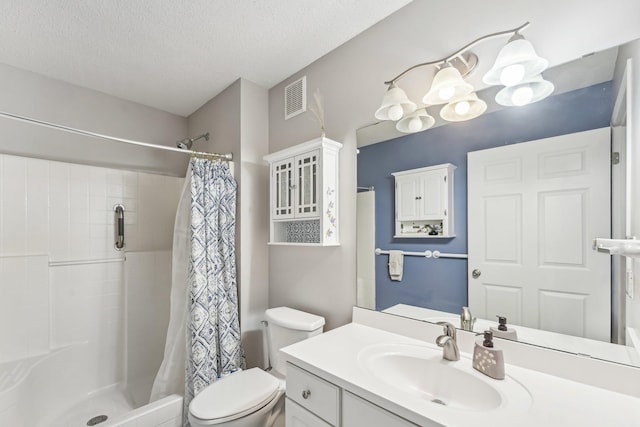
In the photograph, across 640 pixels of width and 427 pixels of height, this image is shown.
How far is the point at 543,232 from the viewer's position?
1.01 m

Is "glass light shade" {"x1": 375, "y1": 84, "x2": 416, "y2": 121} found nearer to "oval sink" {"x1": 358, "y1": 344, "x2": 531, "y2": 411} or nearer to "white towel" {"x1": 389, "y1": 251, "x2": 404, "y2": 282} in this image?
"white towel" {"x1": 389, "y1": 251, "x2": 404, "y2": 282}

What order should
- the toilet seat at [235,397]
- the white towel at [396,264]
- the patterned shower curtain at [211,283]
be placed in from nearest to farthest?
the toilet seat at [235,397]
the white towel at [396,264]
the patterned shower curtain at [211,283]

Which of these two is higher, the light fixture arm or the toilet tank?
the light fixture arm

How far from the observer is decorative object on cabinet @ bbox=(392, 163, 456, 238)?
49.5 inches

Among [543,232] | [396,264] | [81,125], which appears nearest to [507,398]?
[543,232]

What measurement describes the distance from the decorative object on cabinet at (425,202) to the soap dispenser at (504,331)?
0.36m

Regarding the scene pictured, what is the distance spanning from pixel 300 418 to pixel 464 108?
1.40 m

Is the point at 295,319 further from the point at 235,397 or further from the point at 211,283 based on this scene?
the point at 211,283

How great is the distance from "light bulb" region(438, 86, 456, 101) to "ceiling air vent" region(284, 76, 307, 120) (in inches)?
37.0

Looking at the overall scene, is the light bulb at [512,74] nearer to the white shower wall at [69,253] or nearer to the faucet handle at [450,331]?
the faucet handle at [450,331]

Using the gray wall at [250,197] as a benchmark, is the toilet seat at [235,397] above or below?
below

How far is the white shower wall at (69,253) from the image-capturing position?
70.8 inches

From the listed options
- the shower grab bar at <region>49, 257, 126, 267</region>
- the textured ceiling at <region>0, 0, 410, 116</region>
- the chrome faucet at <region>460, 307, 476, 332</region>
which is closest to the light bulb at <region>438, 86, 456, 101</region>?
the textured ceiling at <region>0, 0, 410, 116</region>

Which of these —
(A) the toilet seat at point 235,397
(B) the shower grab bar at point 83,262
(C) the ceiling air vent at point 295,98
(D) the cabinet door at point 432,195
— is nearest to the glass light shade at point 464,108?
(D) the cabinet door at point 432,195
